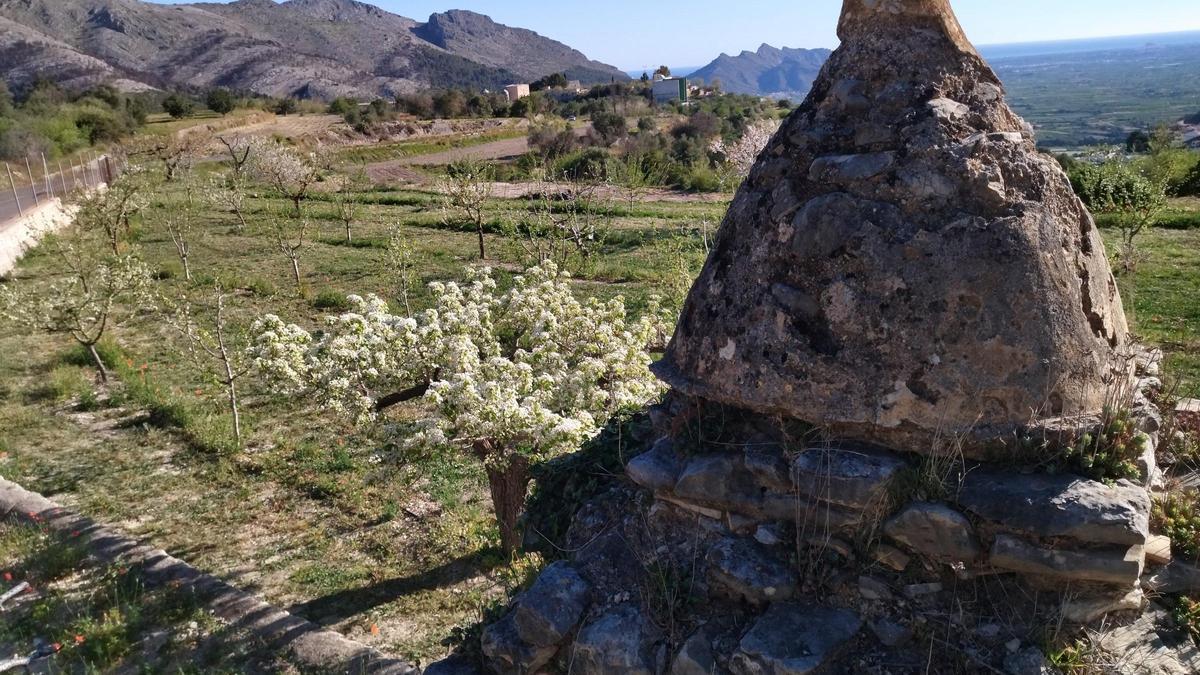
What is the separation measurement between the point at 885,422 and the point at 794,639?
106 cm

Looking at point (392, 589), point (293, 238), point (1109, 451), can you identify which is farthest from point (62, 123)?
point (1109, 451)

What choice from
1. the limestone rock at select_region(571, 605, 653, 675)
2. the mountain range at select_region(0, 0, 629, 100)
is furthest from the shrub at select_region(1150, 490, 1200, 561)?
the mountain range at select_region(0, 0, 629, 100)

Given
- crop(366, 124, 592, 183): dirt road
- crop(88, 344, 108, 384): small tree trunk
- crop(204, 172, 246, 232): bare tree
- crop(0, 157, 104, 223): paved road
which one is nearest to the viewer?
crop(88, 344, 108, 384): small tree trunk

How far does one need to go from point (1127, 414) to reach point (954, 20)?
2.17m

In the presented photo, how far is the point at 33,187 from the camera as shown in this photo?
28.9 metres

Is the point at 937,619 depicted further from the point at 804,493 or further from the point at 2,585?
the point at 2,585

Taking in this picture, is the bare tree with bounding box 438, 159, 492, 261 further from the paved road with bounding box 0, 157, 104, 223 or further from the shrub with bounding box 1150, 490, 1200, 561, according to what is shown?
the shrub with bounding box 1150, 490, 1200, 561

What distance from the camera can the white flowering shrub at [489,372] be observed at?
23.2 ft

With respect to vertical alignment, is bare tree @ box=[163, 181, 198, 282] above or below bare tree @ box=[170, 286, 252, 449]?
above

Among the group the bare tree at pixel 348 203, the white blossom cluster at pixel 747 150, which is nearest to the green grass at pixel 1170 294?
the white blossom cluster at pixel 747 150

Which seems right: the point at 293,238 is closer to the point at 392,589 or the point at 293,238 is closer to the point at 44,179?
the point at 44,179

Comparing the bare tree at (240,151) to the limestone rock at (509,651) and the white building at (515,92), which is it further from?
the white building at (515,92)

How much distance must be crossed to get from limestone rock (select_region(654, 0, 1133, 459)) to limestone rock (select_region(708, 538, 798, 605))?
27.0 inches

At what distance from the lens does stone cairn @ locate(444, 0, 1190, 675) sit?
3.38 meters
